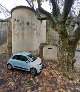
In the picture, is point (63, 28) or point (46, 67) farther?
point (46, 67)

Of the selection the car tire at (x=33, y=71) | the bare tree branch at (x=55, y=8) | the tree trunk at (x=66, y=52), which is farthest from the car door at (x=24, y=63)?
the bare tree branch at (x=55, y=8)

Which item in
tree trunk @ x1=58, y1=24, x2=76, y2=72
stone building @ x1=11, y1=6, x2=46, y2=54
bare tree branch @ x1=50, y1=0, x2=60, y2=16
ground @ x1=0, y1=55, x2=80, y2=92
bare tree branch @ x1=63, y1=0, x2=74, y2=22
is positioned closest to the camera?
bare tree branch @ x1=63, y1=0, x2=74, y2=22

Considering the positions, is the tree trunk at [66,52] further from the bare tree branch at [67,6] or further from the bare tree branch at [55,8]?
the bare tree branch at [67,6]

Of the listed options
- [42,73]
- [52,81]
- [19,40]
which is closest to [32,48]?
[19,40]

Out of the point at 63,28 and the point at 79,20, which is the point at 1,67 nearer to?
the point at 63,28

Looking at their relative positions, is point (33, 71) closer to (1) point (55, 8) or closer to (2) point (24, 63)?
(2) point (24, 63)

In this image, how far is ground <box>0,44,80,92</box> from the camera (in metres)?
11.7

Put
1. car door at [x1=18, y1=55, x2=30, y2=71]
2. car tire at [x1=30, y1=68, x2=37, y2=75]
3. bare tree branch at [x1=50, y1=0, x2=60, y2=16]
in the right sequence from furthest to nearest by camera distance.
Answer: car door at [x1=18, y1=55, x2=30, y2=71]
car tire at [x1=30, y1=68, x2=37, y2=75]
bare tree branch at [x1=50, y1=0, x2=60, y2=16]

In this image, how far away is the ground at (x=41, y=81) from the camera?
11.7m

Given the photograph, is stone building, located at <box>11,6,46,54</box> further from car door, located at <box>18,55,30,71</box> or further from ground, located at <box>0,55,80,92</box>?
car door, located at <box>18,55,30,71</box>

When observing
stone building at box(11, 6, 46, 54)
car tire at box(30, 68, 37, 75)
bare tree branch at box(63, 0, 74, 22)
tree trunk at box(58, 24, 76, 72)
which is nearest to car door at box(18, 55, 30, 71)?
car tire at box(30, 68, 37, 75)

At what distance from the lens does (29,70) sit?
555 inches

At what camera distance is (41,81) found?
1282cm

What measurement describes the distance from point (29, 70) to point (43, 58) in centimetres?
439
